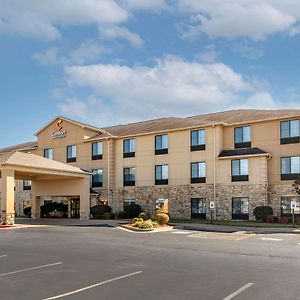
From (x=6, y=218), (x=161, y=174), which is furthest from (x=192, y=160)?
(x=6, y=218)

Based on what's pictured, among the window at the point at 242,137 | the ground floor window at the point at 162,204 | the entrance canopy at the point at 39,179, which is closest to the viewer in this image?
the entrance canopy at the point at 39,179

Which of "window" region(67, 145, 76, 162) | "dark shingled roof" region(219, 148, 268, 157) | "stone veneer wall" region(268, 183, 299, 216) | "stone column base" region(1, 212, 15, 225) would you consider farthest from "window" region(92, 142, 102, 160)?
"stone veneer wall" region(268, 183, 299, 216)

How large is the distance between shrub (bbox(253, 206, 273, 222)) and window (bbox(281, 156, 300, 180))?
3.10m

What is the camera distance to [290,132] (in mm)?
37000

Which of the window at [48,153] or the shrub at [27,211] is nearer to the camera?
the window at [48,153]

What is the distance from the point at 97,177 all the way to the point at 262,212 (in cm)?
1819

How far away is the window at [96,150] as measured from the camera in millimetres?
46438

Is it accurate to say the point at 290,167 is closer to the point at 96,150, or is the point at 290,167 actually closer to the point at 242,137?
the point at 242,137

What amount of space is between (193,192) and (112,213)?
8037 millimetres

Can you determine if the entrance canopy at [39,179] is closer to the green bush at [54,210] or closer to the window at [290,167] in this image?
the green bush at [54,210]

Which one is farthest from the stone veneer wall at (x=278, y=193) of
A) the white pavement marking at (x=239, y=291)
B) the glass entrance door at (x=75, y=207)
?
the white pavement marking at (x=239, y=291)

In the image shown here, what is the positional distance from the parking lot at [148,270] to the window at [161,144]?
24.0m

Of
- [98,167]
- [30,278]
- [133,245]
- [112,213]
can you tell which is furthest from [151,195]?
[30,278]

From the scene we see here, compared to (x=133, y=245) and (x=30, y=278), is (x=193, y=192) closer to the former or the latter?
(x=133, y=245)
